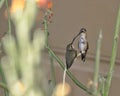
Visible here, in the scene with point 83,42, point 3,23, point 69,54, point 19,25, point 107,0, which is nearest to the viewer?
point 19,25

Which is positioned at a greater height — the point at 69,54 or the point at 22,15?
the point at 22,15

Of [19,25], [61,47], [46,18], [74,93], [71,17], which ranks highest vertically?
[19,25]

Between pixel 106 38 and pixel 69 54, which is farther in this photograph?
pixel 106 38

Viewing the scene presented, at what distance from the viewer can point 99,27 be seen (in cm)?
209

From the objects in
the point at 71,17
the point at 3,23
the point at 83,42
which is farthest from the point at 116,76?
the point at 83,42

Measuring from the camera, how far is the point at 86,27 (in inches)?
82.8

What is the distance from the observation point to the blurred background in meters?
2.08

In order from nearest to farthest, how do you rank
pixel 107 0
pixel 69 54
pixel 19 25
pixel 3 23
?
pixel 19 25
pixel 69 54
pixel 107 0
pixel 3 23

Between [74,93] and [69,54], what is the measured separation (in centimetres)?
111

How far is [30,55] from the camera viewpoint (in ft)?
1.49

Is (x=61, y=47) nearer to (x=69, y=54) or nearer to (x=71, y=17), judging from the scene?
(x=71, y=17)

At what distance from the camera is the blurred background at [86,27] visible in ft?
6.81

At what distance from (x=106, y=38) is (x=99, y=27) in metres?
0.07

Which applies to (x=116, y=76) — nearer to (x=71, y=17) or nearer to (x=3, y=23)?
(x=71, y=17)
